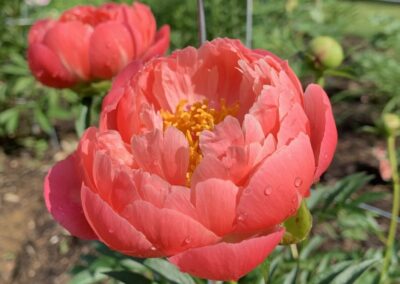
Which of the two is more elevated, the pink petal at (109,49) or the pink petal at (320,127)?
the pink petal at (320,127)

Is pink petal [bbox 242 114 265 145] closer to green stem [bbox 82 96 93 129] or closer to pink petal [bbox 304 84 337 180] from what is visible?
pink petal [bbox 304 84 337 180]

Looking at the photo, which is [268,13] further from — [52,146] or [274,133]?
[274,133]

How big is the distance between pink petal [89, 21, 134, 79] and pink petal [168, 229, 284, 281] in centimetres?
50

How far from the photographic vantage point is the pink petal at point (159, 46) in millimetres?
1007

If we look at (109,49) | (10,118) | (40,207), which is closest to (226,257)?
(109,49)

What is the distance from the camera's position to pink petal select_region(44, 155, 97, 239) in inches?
24.7

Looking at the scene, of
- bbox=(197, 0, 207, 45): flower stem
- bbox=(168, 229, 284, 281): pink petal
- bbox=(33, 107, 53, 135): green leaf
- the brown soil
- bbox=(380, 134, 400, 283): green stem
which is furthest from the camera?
bbox=(33, 107, 53, 135): green leaf

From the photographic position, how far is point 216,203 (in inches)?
21.6

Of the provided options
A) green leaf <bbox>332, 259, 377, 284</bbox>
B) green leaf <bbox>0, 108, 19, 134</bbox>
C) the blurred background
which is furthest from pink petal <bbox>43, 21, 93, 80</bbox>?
green leaf <bbox>0, 108, 19, 134</bbox>

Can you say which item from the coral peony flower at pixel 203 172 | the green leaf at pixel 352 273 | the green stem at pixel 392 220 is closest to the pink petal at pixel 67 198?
the coral peony flower at pixel 203 172

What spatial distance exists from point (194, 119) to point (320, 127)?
4.9 inches

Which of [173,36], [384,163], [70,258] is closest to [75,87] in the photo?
[384,163]

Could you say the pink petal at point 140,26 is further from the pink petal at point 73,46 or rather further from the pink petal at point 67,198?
the pink petal at point 67,198

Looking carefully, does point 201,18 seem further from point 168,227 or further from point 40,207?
point 40,207
